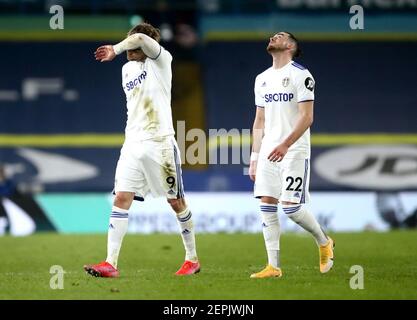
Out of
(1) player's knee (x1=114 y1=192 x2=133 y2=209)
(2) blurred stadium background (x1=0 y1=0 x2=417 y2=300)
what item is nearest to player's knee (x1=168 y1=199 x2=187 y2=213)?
(1) player's knee (x1=114 y1=192 x2=133 y2=209)

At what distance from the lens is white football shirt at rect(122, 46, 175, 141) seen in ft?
33.1

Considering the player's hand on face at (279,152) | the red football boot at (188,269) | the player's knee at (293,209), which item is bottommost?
the red football boot at (188,269)

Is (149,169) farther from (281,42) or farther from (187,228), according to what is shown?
(281,42)

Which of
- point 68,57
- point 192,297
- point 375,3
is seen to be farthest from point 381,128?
point 192,297

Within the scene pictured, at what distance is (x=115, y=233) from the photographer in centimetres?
989

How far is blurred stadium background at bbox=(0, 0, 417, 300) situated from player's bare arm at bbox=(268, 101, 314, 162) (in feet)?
41.1

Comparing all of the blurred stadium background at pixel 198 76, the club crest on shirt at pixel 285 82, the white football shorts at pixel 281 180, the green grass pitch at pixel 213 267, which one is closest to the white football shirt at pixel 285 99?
the club crest on shirt at pixel 285 82

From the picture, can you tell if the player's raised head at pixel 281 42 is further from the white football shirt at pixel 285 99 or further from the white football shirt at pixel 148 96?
the white football shirt at pixel 148 96

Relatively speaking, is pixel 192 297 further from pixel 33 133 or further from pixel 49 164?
pixel 33 133

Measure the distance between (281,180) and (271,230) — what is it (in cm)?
49

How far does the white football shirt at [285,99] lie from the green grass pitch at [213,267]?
131 centimetres

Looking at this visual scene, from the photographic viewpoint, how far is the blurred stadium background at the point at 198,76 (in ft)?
76.6

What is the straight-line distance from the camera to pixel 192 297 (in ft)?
28.5

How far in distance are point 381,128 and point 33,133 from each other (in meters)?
8.11
